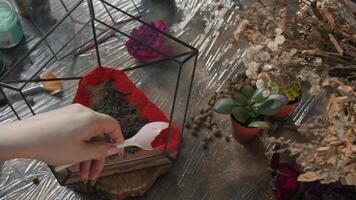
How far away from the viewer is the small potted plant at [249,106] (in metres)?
0.72

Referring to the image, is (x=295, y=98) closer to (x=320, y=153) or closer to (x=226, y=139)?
(x=226, y=139)

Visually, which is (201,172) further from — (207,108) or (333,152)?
(333,152)

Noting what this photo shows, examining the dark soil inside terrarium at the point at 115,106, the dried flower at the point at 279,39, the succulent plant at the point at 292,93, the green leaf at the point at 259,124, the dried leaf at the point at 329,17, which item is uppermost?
the dried flower at the point at 279,39

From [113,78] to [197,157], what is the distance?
24 centimetres

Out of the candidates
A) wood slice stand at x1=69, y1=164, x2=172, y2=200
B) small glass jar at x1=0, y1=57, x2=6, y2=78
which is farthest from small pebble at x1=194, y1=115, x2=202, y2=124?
small glass jar at x1=0, y1=57, x2=6, y2=78

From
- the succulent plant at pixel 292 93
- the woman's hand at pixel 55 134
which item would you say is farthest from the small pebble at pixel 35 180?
the succulent plant at pixel 292 93

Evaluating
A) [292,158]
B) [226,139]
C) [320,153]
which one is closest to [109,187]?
[226,139]

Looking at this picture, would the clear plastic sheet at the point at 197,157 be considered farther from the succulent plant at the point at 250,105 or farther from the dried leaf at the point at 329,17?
the dried leaf at the point at 329,17

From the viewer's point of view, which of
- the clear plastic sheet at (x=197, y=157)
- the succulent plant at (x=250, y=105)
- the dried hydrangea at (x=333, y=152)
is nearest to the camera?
the dried hydrangea at (x=333, y=152)

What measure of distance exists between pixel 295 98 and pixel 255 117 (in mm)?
93

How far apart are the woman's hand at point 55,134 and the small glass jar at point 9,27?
19.7 inches

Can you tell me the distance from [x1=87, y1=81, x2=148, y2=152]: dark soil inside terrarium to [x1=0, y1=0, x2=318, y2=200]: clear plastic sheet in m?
0.11

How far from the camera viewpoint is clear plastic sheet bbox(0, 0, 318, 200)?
83cm

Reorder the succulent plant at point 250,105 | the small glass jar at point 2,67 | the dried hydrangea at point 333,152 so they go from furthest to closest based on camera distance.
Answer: the small glass jar at point 2,67, the succulent plant at point 250,105, the dried hydrangea at point 333,152
